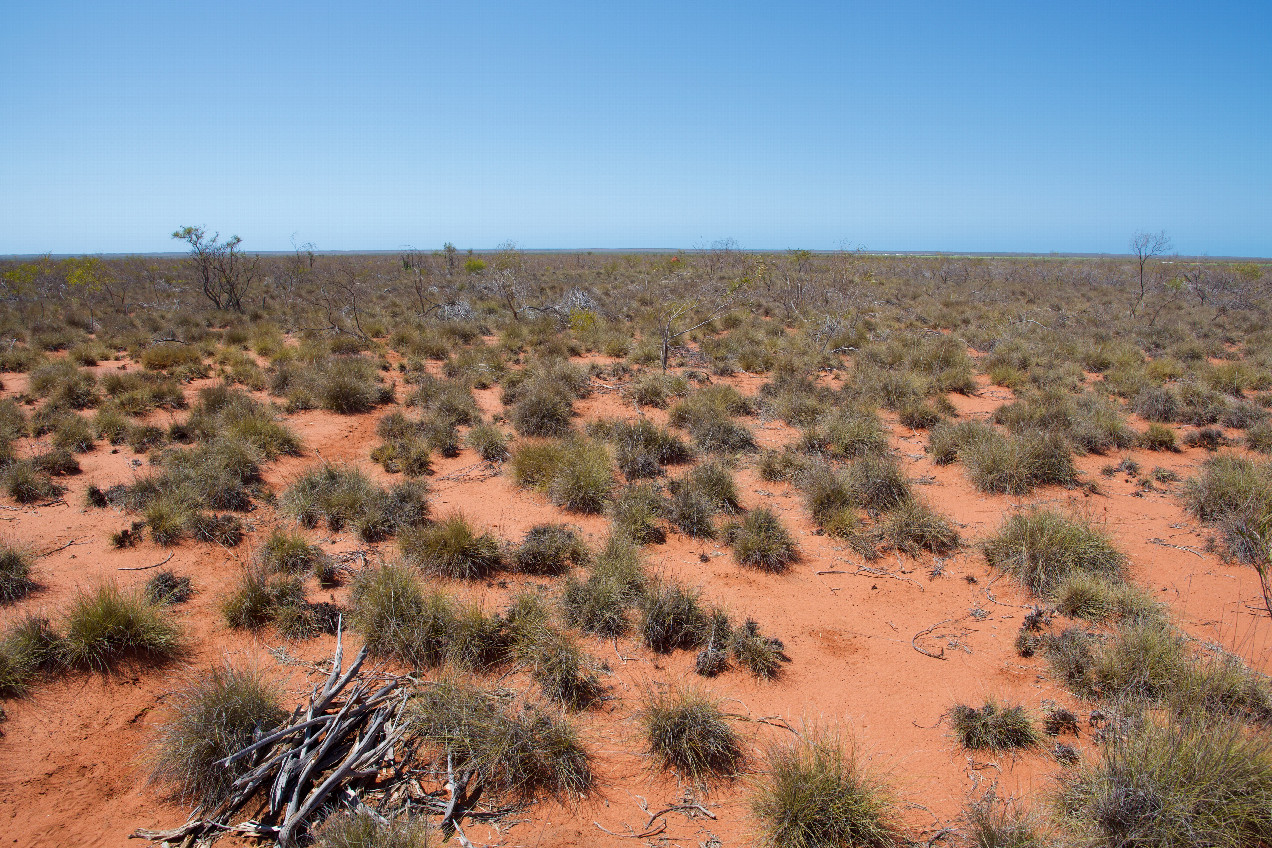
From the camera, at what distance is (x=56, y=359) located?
13336mm

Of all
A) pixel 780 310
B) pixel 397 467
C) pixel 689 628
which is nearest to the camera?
pixel 689 628

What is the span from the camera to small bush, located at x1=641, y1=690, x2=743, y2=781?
3697 millimetres

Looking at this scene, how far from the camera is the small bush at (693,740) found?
3.70 meters

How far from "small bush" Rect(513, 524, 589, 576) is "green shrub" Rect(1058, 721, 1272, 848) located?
406 cm

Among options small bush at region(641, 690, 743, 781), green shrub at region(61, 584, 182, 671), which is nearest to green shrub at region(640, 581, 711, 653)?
small bush at region(641, 690, 743, 781)

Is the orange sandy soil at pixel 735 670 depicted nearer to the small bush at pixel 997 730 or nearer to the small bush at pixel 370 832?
the small bush at pixel 997 730

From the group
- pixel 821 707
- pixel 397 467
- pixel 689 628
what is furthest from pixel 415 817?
pixel 397 467

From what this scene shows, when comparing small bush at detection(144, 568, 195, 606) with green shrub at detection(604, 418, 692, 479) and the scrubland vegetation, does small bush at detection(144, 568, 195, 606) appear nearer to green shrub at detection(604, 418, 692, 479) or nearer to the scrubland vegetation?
the scrubland vegetation

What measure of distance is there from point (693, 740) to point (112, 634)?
4.35 metres

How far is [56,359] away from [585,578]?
587 inches

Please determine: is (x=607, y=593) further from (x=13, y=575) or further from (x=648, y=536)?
(x=13, y=575)

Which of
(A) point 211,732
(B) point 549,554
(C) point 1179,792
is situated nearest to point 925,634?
(C) point 1179,792

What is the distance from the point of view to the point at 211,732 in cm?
355

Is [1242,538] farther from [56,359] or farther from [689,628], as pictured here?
[56,359]
